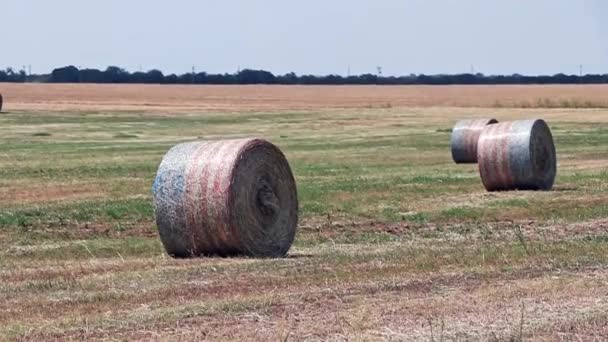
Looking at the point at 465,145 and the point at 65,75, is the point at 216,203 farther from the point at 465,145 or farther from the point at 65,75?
the point at 65,75

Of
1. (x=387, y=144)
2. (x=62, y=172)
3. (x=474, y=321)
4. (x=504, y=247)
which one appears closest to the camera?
(x=474, y=321)

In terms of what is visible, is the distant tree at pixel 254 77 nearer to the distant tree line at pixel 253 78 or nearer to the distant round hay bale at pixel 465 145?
the distant tree line at pixel 253 78

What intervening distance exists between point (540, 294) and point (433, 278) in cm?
141

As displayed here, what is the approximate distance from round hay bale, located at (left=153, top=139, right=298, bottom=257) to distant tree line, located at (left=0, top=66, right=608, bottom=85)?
372 feet

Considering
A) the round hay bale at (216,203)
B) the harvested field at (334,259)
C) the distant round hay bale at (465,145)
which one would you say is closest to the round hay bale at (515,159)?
the harvested field at (334,259)

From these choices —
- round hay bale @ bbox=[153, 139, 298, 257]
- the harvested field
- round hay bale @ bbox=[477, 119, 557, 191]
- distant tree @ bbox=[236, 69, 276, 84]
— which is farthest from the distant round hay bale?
distant tree @ bbox=[236, 69, 276, 84]

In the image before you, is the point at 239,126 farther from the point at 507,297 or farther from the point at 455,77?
the point at 455,77

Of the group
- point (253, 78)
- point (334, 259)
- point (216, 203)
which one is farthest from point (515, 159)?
point (253, 78)

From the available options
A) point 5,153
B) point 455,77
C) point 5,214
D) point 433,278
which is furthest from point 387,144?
point 455,77

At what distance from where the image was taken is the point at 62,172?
89.7 feet

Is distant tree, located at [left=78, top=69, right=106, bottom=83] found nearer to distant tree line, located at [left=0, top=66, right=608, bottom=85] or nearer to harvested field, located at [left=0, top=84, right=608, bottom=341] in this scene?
distant tree line, located at [left=0, top=66, right=608, bottom=85]

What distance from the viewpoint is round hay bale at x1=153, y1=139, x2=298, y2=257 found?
13984 mm

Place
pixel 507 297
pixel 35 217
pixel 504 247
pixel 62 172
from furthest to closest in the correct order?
pixel 62 172
pixel 35 217
pixel 504 247
pixel 507 297

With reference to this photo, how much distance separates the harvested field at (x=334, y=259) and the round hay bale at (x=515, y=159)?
0.49 metres
